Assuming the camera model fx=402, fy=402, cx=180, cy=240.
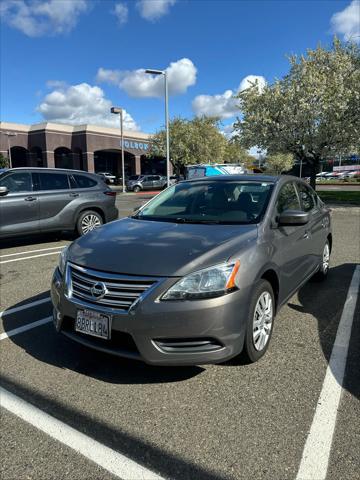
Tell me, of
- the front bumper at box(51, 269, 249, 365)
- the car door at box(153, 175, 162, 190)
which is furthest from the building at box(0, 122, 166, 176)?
the front bumper at box(51, 269, 249, 365)

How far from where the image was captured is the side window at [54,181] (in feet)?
29.0

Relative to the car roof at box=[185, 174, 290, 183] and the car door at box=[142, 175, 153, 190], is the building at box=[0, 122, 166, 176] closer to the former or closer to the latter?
the car door at box=[142, 175, 153, 190]

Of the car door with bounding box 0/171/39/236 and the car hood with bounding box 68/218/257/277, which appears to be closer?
the car hood with bounding box 68/218/257/277

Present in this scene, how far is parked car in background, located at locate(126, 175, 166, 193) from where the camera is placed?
128 ft

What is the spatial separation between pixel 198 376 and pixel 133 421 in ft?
2.40

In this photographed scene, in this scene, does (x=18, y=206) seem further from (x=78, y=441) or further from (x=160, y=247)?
(x=78, y=441)

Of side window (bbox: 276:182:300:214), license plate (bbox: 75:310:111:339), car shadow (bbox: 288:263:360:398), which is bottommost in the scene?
car shadow (bbox: 288:263:360:398)

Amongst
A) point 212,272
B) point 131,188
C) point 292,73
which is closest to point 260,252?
point 212,272

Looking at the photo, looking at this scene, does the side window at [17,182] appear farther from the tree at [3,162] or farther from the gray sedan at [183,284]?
the tree at [3,162]

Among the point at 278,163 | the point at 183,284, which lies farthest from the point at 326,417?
the point at 278,163

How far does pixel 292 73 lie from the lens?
23.1 meters

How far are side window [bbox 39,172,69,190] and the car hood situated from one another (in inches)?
215

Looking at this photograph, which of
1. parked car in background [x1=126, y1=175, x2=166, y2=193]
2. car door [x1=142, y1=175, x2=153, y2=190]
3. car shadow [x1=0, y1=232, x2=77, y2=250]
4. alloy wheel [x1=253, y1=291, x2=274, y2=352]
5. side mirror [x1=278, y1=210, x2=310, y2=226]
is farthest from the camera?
car door [x1=142, y1=175, x2=153, y2=190]

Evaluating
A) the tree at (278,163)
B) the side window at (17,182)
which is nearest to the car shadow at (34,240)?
the side window at (17,182)
